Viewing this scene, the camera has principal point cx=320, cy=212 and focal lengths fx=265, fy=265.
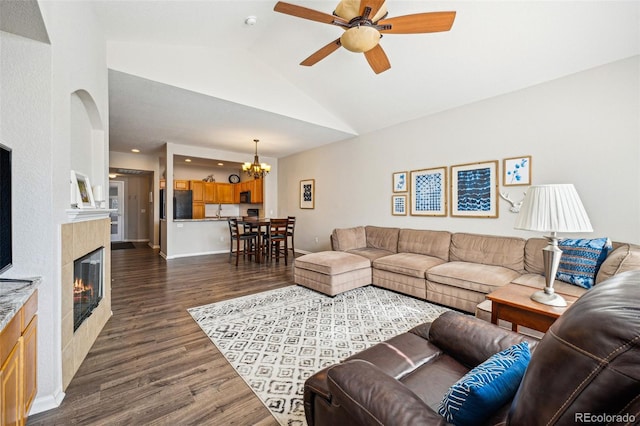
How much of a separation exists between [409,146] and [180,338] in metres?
4.22

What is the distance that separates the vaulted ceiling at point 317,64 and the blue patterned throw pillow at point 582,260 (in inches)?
76.1

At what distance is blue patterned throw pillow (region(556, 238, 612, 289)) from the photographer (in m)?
2.41

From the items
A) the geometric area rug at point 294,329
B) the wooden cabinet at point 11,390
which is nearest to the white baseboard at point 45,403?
the wooden cabinet at point 11,390

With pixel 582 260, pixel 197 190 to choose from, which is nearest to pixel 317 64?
pixel 582 260

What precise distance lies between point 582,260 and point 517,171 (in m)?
1.34

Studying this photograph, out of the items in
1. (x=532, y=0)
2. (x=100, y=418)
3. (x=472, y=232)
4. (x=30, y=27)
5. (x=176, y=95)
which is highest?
(x=532, y=0)

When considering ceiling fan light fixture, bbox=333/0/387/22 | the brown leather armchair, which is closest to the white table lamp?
the brown leather armchair

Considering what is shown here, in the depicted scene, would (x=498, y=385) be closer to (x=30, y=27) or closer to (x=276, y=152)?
(x=30, y=27)

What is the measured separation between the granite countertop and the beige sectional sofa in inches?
136

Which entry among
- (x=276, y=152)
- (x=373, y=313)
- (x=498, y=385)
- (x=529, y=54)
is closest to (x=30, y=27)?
(x=498, y=385)

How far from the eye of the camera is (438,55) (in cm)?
319

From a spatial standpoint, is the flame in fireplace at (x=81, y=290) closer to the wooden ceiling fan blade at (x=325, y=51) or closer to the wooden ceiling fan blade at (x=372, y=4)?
the wooden ceiling fan blade at (x=325, y=51)

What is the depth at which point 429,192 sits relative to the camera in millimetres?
4289

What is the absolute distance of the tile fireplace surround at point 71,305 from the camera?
1750mm
